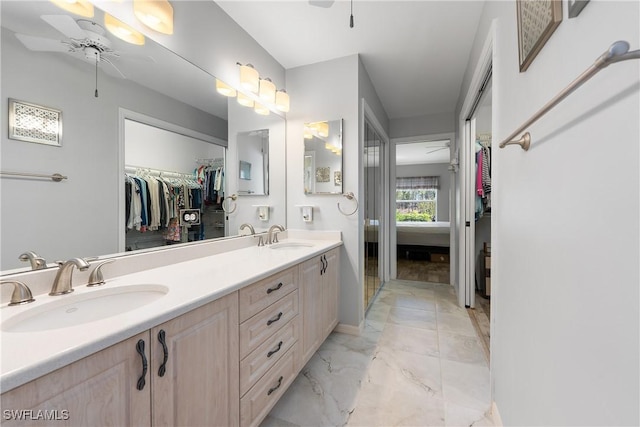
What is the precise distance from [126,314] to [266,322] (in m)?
0.65

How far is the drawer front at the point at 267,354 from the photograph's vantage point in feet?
3.76

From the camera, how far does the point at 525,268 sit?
3.38 feet

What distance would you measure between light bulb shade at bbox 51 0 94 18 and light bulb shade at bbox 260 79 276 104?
1172 millimetres

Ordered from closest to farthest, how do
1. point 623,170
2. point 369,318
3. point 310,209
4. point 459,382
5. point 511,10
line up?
point 623,170, point 511,10, point 459,382, point 310,209, point 369,318

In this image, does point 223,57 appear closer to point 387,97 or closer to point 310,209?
point 310,209

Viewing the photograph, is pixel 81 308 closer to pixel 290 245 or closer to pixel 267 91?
pixel 290 245

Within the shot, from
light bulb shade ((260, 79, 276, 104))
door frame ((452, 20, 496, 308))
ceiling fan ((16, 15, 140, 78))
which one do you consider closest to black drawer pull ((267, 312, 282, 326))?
ceiling fan ((16, 15, 140, 78))

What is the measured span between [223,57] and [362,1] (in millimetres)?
1030

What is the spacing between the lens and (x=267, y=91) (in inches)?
87.2

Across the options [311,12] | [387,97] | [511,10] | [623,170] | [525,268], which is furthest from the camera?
[387,97]

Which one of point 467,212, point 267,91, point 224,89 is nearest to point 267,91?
point 267,91

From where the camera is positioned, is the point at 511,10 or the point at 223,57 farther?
the point at 223,57

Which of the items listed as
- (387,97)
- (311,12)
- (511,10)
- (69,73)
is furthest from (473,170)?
(69,73)

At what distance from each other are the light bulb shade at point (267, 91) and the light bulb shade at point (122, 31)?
0.96 meters
